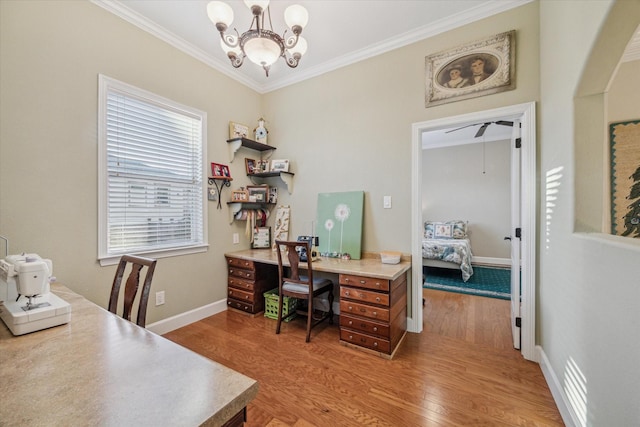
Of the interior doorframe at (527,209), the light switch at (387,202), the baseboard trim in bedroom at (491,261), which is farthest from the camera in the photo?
the baseboard trim in bedroom at (491,261)

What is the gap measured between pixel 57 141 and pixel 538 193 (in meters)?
3.75

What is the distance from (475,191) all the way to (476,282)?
2391 millimetres

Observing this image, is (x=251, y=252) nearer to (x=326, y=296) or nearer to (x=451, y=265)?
(x=326, y=296)

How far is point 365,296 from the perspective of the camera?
2.23 m

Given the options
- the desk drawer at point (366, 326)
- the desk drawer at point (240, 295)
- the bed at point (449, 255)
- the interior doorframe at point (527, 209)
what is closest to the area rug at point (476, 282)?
the bed at point (449, 255)

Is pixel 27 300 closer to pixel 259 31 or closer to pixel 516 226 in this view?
pixel 259 31

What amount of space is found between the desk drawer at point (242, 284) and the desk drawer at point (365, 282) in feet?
3.92

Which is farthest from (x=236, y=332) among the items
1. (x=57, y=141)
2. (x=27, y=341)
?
(x=57, y=141)

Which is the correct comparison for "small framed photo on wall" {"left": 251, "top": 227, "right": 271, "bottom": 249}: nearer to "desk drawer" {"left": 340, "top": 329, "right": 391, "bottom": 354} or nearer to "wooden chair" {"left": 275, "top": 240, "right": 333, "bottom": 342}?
"wooden chair" {"left": 275, "top": 240, "right": 333, "bottom": 342}

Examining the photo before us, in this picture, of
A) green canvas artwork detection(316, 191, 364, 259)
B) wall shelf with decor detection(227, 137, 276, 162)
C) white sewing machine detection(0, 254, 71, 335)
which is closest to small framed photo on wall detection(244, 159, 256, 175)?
wall shelf with decor detection(227, 137, 276, 162)

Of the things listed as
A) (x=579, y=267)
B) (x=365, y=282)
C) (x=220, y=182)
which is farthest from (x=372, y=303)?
(x=220, y=182)

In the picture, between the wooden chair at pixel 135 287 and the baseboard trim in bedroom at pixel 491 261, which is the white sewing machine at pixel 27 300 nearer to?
the wooden chair at pixel 135 287

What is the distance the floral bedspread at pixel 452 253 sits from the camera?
4.46m

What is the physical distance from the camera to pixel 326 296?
10.3 feet
